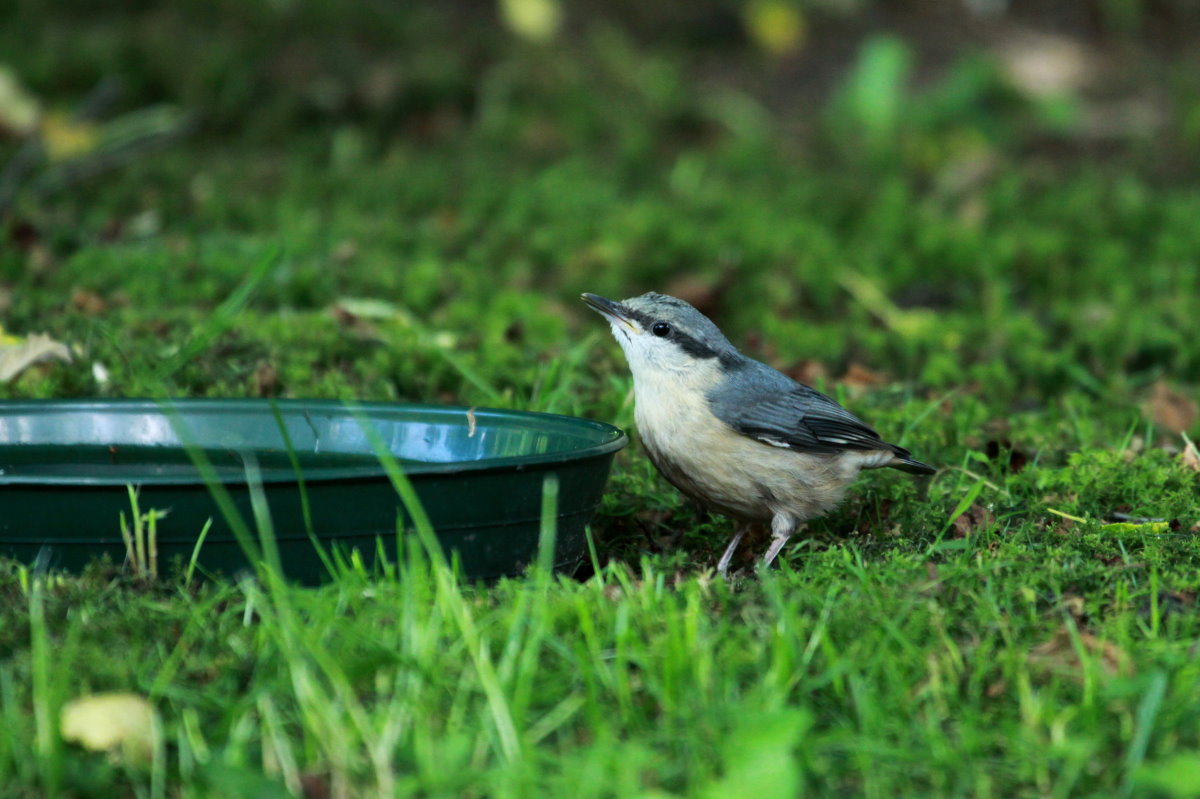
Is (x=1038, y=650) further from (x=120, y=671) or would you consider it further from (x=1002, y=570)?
(x=120, y=671)

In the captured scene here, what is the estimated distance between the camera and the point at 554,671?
3074 millimetres

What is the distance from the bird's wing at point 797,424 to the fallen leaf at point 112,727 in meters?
2.25

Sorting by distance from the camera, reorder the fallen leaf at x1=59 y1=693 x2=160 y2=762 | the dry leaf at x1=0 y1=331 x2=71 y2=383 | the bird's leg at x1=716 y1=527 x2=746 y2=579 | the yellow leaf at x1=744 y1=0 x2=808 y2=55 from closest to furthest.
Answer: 1. the fallen leaf at x1=59 y1=693 x2=160 y2=762
2. the bird's leg at x1=716 y1=527 x2=746 y2=579
3. the dry leaf at x1=0 y1=331 x2=71 y2=383
4. the yellow leaf at x1=744 y1=0 x2=808 y2=55

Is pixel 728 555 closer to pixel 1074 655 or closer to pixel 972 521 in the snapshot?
pixel 972 521

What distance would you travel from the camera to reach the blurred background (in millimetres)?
6301

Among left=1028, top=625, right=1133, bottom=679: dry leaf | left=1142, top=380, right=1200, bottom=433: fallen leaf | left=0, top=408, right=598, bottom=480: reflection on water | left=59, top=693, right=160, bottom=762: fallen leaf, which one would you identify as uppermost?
left=0, top=408, right=598, bottom=480: reflection on water

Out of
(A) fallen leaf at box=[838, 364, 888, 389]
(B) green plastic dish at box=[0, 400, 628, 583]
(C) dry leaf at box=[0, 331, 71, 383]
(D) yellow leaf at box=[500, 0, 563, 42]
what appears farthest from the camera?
(D) yellow leaf at box=[500, 0, 563, 42]

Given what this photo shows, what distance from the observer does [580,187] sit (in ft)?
29.6

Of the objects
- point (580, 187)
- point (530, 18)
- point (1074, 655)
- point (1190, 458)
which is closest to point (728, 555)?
point (1074, 655)

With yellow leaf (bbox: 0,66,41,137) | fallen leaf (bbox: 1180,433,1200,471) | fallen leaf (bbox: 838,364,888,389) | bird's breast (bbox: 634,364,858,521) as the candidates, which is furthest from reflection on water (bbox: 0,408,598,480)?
yellow leaf (bbox: 0,66,41,137)

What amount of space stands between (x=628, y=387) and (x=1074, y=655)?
2.68 metres

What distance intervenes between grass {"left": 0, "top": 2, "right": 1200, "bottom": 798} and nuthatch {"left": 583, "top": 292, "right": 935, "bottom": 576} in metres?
0.20

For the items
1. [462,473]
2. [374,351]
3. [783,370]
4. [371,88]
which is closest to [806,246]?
[783,370]

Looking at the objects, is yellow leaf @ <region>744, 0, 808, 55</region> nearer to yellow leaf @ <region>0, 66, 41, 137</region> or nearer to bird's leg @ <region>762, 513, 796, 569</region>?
yellow leaf @ <region>0, 66, 41, 137</region>
